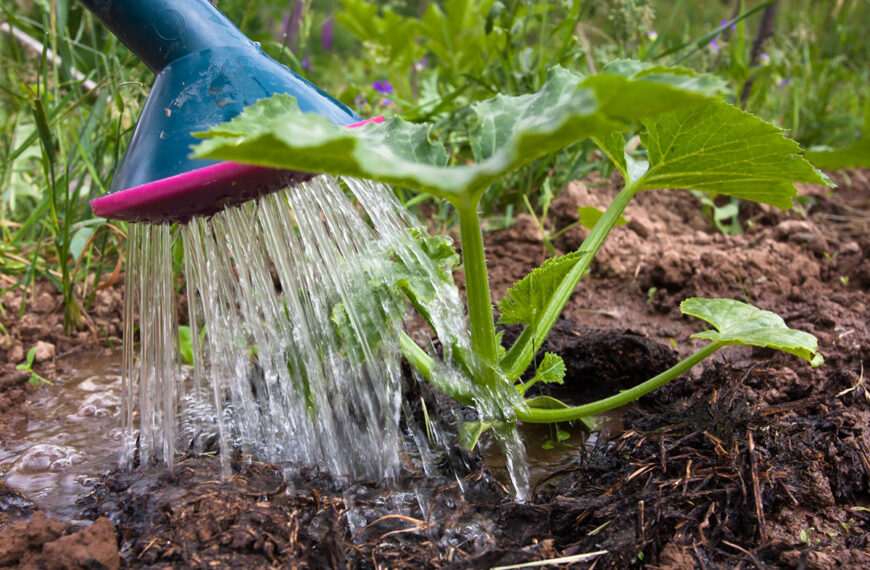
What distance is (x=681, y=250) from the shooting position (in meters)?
2.21

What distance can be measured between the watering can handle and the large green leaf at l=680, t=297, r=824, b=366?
99cm

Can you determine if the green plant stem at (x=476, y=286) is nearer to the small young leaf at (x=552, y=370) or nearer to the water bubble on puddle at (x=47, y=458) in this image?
the small young leaf at (x=552, y=370)

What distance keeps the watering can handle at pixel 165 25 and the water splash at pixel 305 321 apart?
290 mm

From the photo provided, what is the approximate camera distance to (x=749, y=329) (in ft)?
4.16

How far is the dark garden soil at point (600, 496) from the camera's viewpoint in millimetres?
1031

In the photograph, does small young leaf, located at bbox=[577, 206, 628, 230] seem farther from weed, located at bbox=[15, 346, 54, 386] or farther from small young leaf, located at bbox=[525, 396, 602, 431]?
weed, located at bbox=[15, 346, 54, 386]

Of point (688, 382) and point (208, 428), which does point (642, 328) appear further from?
point (208, 428)

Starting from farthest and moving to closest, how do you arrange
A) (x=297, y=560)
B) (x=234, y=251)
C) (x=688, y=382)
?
(x=688, y=382), (x=234, y=251), (x=297, y=560)

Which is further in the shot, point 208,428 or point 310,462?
point 208,428

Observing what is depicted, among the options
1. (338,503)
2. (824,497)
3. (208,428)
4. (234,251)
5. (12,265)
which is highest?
(12,265)

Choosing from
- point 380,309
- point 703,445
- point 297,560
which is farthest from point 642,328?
point 297,560

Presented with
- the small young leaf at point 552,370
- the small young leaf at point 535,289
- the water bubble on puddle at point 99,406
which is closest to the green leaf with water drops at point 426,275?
the small young leaf at point 535,289

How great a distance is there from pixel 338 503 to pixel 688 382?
2.67ft

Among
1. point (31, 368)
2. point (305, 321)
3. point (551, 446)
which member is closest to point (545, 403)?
point (551, 446)
